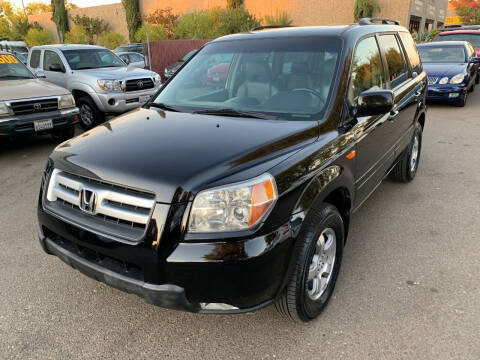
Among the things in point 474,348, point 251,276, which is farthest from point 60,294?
point 474,348

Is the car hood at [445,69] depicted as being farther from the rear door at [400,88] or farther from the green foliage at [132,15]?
the green foliage at [132,15]

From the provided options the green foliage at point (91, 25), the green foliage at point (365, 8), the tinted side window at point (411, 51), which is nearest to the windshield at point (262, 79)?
the tinted side window at point (411, 51)

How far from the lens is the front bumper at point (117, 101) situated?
813 centimetres

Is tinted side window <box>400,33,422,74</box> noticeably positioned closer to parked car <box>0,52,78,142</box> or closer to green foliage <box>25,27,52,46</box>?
parked car <box>0,52,78,142</box>

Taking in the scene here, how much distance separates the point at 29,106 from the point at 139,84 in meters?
2.69

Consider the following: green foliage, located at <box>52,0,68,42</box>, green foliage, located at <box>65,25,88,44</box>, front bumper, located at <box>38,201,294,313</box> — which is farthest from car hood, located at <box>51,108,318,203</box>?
green foliage, located at <box>52,0,68,42</box>

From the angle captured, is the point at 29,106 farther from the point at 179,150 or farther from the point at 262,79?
the point at 179,150

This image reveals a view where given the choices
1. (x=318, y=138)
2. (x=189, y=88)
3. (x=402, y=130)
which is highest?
(x=189, y=88)

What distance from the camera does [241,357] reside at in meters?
2.36

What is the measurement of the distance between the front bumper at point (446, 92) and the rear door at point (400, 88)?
597cm

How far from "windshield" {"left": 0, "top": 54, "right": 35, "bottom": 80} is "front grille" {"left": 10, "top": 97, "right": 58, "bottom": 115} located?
1234mm

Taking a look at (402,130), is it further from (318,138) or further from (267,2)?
(267,2)

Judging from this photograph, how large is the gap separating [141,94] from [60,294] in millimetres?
6291

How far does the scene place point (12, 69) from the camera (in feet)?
24.2
